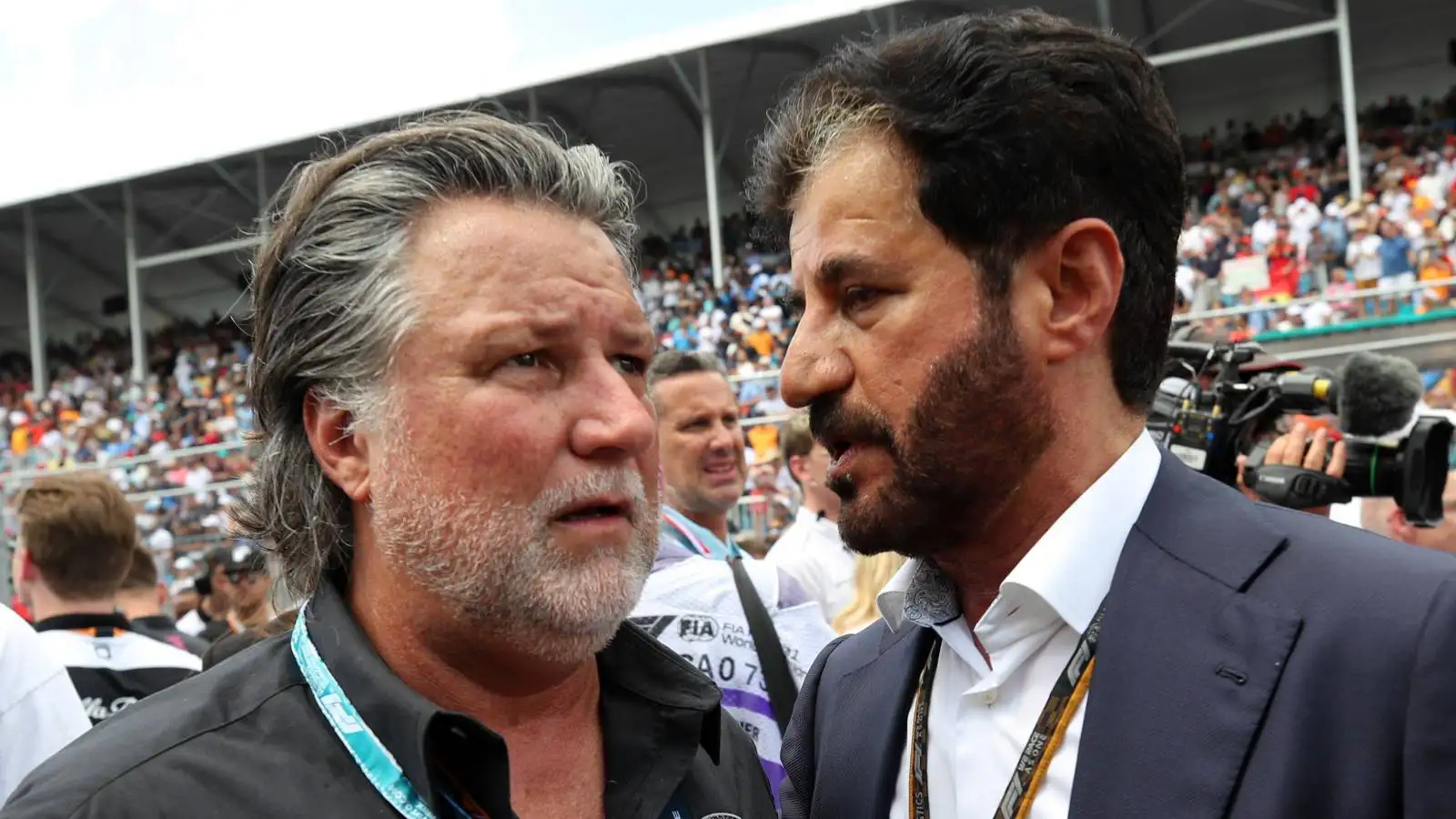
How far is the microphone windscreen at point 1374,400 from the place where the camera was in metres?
3.19

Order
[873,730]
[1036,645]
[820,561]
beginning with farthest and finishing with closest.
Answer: [820,561], [873,730], [1036,645]

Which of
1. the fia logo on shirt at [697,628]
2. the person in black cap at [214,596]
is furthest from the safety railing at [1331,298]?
the fia logo on shirt at [697,628]

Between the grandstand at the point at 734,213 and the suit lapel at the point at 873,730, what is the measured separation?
947 centimetres

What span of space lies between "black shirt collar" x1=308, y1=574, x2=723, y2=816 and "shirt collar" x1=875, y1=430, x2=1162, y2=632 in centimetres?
48

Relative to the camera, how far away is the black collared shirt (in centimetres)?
146

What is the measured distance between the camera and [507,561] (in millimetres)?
1652

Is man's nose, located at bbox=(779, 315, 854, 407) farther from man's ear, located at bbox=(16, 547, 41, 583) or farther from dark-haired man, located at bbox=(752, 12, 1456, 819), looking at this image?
man's ear, located at bbox=(16, 547, 41, 583)

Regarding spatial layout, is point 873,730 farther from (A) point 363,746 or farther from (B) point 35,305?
(B) point 35,305

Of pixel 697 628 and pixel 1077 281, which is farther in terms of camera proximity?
pixel 697 628

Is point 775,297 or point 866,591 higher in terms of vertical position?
point 775,297

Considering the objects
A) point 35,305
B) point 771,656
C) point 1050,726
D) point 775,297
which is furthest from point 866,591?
point 35,305

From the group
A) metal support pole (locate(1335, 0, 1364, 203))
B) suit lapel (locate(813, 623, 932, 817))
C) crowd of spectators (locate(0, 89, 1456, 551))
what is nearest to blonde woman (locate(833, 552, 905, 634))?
suit lapel (locate(813, 623, 932, 817))

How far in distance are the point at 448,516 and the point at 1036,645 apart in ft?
2.64

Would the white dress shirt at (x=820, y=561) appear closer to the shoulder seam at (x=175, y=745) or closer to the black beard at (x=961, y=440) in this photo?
the black beard at (x=961, y=440)
